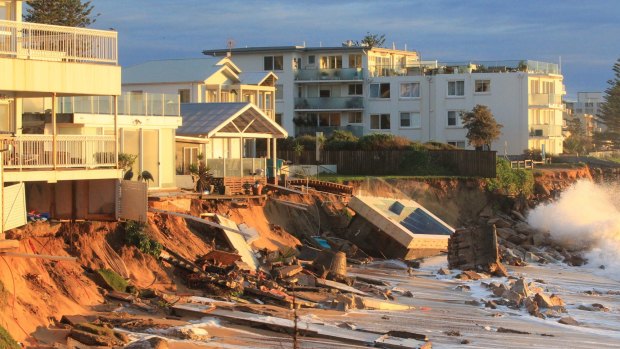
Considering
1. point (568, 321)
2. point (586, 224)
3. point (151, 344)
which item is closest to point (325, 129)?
point (586, 224)

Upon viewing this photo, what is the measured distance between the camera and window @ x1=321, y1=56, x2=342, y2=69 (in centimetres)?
7931

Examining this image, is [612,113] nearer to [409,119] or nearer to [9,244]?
[409,119]

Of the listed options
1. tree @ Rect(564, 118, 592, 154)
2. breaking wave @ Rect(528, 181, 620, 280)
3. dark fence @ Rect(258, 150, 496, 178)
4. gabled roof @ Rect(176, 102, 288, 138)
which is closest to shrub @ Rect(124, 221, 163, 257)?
gabled roof @ Rect(176, 102, 288, 138)

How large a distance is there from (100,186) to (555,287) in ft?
47.1

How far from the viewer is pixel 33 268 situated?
2420 cm

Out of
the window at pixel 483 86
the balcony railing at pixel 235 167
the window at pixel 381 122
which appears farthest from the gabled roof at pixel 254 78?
the window at pixel 483 86

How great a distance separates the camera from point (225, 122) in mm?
42250

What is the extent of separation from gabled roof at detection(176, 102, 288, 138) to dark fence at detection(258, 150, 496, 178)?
14.1 meters

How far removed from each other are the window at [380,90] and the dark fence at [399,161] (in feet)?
59.6

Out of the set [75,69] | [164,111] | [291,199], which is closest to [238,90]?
[291,199]

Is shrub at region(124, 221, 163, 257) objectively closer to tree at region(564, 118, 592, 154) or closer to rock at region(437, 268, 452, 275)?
rock at region(437, 268, 452, 275)

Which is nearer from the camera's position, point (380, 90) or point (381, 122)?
point (380, 90)

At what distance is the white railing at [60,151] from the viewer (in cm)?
2673

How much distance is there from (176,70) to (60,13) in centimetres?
1810
